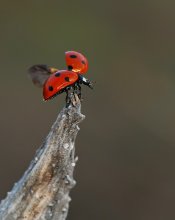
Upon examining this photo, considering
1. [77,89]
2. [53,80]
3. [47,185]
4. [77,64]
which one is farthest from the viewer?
[77,64]

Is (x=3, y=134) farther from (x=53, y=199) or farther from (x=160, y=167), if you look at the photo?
(x=53, y=199)

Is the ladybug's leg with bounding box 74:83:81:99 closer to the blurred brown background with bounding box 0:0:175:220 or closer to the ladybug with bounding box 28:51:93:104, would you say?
the ladybug with bounding box 28:51:93:104

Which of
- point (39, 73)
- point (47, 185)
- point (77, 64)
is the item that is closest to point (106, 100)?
point (77, 64)

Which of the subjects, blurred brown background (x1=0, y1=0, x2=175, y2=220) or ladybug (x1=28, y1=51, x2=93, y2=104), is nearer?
ladybug (x1=28, y1=51, x2=93, y2=104)

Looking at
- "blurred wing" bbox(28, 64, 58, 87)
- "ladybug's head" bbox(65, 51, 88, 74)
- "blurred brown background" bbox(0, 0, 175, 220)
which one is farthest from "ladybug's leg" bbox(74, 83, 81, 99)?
"blurred brown background" bbox(0, 0, 175, 220)

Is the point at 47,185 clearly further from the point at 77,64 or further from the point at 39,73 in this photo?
the point at 77,64

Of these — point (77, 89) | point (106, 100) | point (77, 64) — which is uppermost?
point (106, 100)
